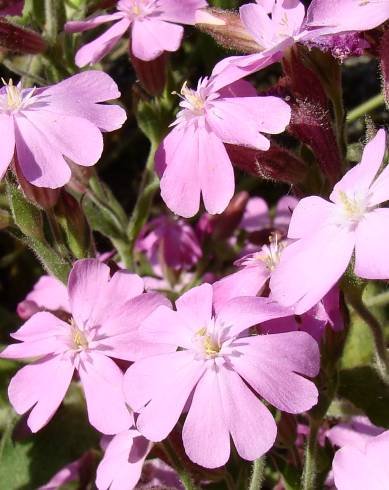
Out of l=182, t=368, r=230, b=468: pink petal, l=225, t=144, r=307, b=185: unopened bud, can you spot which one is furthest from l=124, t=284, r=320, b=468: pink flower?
l=225, t=144, r=307, b=185: unopened bud

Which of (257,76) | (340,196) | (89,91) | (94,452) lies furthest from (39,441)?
(257,76)

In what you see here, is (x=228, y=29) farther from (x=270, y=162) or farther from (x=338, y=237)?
(x=338, y=237)

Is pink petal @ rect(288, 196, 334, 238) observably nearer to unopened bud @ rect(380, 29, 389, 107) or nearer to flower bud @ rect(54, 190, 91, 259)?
unopened bud @ rect(380, 29, 389, 107)

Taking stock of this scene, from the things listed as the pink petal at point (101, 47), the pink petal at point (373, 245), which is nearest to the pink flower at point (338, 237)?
the pink petal at point (373, 245)

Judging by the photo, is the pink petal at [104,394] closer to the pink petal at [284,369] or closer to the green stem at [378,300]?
the pink petal at [284,369]

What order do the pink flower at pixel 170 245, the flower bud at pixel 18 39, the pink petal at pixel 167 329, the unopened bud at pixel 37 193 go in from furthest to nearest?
the pink flower at pixel 170 245
the flower bud at pixel 18 39
the unopened bud at pixel 37 193
the pink petal at pixel 167 329

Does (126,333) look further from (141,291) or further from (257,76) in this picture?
(257,76)

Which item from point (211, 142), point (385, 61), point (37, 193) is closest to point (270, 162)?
point (211, 142)
